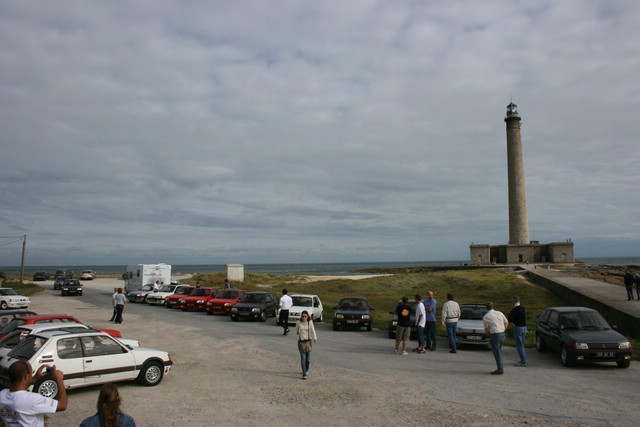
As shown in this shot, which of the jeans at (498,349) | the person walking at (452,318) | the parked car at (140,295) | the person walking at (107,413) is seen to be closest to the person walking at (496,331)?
the jeans at (498,349)

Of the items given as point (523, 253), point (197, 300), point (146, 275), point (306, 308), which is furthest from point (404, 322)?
point (523, 253)

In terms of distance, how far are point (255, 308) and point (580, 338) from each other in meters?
14.9

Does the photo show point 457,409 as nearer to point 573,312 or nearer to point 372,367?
point 372,367

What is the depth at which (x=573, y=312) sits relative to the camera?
47.2 feet

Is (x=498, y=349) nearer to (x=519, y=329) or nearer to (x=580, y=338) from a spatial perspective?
(x=519, y=329)

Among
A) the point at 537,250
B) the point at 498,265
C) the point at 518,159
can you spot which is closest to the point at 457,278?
the point at 498,265

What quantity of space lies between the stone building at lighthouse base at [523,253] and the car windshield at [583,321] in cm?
6034

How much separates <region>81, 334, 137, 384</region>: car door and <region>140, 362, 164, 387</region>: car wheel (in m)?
0.21

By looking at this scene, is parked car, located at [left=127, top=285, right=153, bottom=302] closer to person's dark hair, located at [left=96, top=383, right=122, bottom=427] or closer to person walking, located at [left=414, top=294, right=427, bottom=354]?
person walking, located at [left=414, top=294, right=427, bottom=354]

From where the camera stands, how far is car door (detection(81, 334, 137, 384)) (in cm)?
983

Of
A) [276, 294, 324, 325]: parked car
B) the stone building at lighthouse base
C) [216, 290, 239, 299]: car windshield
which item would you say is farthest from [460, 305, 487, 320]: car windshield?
the stone building at lighthouse base

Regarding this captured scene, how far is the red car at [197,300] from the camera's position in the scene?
29.7 m

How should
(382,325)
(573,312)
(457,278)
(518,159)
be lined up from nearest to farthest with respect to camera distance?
(573,312) < (382,325) < (457,278) < (518,159)

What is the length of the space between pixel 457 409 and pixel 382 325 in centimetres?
1308
